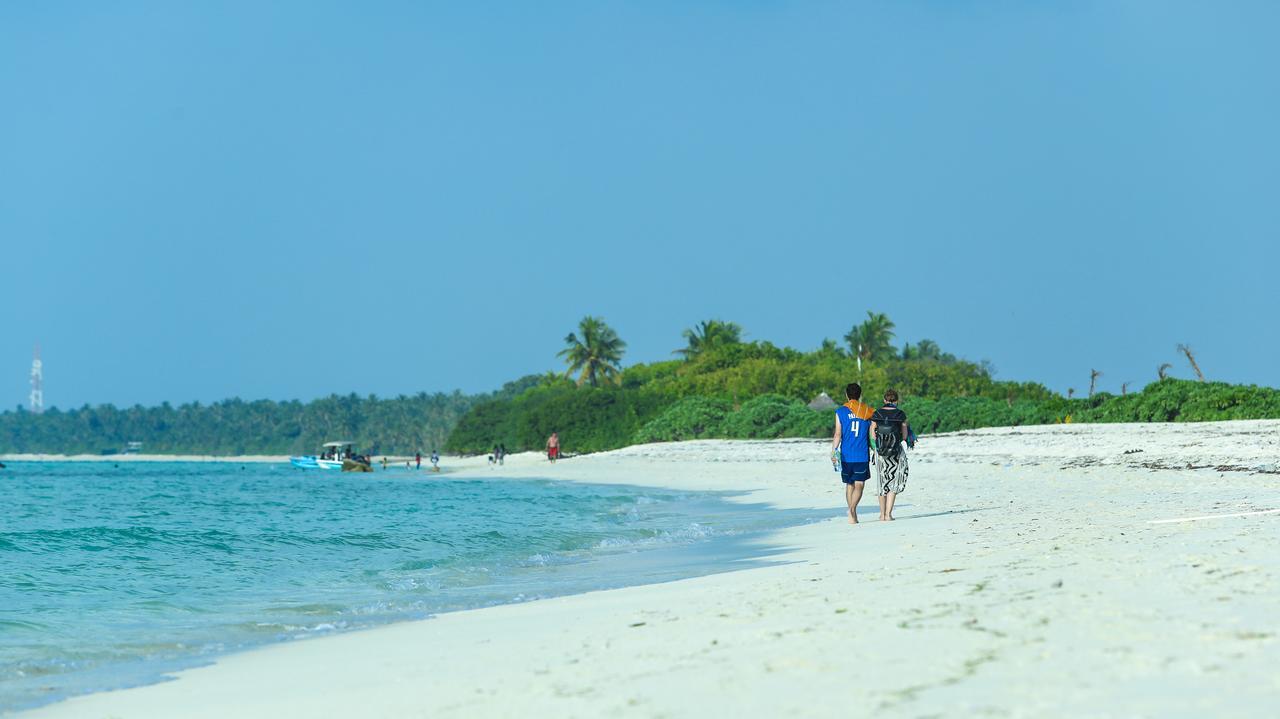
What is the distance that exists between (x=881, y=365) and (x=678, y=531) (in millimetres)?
81290

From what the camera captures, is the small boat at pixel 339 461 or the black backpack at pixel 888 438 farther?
the small boat at pixel 339 461

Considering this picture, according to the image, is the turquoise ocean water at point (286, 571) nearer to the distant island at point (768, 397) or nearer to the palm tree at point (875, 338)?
the distant island at point (768, 397)

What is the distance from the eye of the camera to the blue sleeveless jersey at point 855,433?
14.0 m

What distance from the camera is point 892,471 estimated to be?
14.3 metres

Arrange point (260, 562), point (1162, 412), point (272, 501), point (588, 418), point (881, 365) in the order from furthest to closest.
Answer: point (881, 365) < point (588, 418) < point (1162, 412) < point (272, 501) < point (260, 562)

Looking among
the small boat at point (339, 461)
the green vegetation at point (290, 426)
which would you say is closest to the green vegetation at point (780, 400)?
the small boat at point (339, 461)

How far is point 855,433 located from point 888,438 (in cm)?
40

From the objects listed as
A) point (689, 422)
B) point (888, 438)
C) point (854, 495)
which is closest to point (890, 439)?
point (888, 438)

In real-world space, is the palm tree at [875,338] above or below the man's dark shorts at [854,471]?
above

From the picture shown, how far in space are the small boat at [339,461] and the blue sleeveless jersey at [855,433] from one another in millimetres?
72408

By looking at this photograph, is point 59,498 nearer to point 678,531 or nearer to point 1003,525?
point 678,531

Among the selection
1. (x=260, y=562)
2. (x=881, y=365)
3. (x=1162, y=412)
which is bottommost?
(x=260, y=562)

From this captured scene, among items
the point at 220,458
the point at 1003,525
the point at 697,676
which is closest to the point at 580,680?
the point at 697,676

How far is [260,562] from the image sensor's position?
15023 millimetres
